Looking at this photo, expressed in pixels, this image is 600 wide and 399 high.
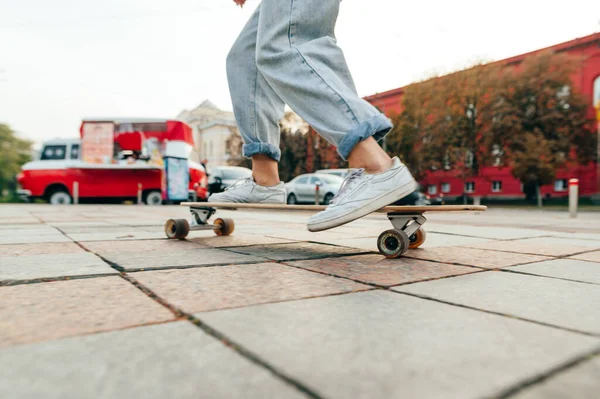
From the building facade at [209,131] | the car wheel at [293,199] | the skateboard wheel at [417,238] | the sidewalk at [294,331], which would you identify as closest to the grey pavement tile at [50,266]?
the sidewalk at [294,331]

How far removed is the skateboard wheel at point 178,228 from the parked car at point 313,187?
37.6 feet

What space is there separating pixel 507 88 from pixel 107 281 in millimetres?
22418

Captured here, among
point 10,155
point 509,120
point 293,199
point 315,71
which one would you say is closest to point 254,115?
point 315,71

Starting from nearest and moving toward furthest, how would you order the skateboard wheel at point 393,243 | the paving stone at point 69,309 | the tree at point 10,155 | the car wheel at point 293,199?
the paving stone at point 69,309 < the skateboard wheel at point 393,243 < the car wheel at point 293,199 < the tree at point 10,155

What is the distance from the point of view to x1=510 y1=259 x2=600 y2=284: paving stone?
56.4 inches

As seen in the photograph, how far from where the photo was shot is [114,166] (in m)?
13.5

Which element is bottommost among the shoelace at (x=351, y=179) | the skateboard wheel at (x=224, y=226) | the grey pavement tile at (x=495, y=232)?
the grey pavement tile at (x=495, y=232)

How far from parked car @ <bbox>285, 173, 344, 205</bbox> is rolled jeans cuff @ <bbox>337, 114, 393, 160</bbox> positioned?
1239 cm

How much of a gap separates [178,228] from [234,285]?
1.40m

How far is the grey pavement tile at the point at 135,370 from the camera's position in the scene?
1.88ft

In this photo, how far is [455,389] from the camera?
1.91 feet

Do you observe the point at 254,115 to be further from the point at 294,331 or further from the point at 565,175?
the point at 565,175

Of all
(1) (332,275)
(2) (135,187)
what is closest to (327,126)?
(1) (332,275)

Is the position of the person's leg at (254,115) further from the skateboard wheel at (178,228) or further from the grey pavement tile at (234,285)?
the grey pavement tile at (234,285)
